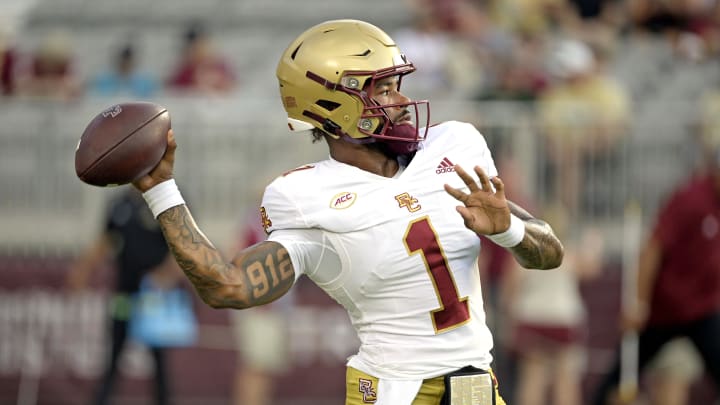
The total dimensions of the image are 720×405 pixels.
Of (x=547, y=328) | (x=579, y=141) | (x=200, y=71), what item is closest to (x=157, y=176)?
(x=547, y=328)

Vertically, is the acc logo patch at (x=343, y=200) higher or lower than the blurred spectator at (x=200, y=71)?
higher

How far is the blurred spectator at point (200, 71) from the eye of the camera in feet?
38.0

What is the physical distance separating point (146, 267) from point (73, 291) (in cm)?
121

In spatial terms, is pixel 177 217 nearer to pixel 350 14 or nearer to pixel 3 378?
pixel 3 378

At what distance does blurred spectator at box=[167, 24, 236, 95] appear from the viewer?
11594mm

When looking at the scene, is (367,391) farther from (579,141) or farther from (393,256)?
(579,141)

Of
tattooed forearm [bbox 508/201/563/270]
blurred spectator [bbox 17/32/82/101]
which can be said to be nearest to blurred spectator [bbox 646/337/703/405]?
blurred spectator [bbox 17/32/82/101]

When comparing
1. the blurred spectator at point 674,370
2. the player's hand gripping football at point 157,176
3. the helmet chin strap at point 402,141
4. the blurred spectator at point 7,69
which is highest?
the player's hand gripping football at point 157,176

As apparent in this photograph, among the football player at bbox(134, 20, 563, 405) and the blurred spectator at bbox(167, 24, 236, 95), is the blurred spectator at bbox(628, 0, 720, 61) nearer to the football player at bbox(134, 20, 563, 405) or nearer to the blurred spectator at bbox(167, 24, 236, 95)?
the blurred spectator at bbox(167, 24, 236, 95)

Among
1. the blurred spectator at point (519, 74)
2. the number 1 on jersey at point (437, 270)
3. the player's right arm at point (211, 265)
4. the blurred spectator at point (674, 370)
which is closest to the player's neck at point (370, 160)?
the number 1 on jersey at point (437, 270)

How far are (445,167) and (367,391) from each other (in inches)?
32.3

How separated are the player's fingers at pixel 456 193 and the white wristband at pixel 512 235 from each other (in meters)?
0.19

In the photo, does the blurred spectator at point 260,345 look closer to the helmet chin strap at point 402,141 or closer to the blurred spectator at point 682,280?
the blurred spectator at point 682,280

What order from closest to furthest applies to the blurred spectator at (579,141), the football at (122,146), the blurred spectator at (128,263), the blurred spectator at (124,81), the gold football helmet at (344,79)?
the football at (122,146)
the gold football helmet at (344,79)
the blurred spectator at (128,263)
the blurred spectator at (579,141)
the blurred spectator at (124,81)
